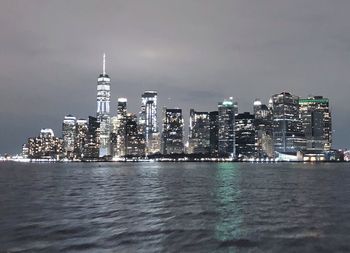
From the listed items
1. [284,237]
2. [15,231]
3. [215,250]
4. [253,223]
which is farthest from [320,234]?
[15,231]

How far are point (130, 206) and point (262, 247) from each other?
2684cm

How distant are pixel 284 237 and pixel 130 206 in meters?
24.8

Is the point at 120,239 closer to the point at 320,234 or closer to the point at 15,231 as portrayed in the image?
the point at 15,231

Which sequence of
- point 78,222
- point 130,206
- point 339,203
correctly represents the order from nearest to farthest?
1. point 78,222
2. point 130,206
3. point 339,203

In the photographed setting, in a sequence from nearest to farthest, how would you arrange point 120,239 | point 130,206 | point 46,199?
point 120,239 < point 130,206 < point 46,199

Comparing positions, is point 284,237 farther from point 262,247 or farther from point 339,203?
point 339,203

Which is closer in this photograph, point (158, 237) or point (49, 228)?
point (158, 237)

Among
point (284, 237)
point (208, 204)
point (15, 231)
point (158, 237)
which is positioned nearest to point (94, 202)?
point (208, 204)

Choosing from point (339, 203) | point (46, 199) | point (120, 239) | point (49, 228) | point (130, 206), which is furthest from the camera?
point (46, 199)

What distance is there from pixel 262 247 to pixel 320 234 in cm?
723

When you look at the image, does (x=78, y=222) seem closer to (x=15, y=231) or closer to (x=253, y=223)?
(x=15, y=231)

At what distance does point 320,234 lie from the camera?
3553cm

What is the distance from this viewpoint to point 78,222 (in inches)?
1624

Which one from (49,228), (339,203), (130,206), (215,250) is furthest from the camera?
(339,203)
